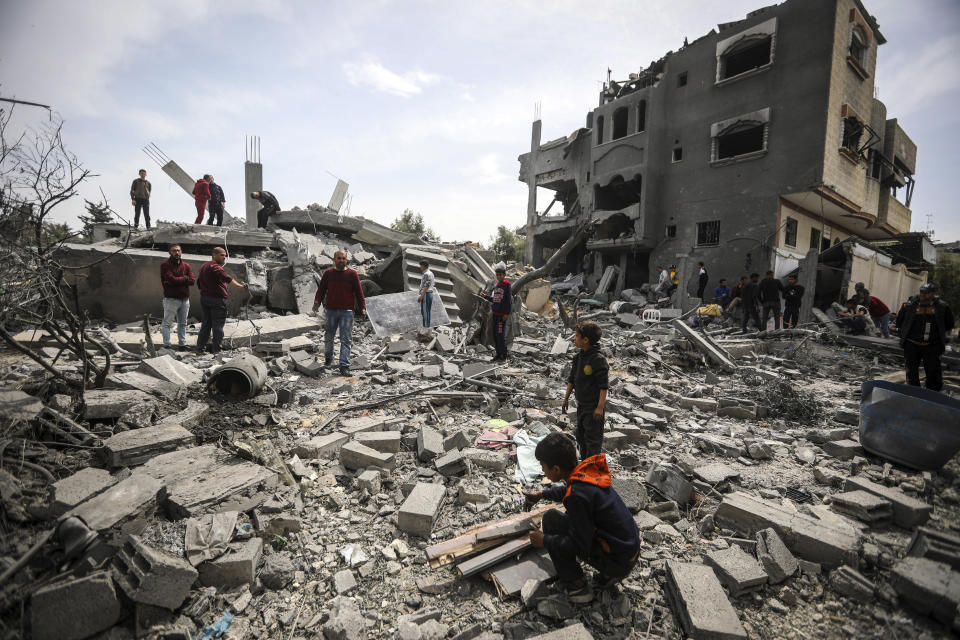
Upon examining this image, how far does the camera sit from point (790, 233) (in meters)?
15.6

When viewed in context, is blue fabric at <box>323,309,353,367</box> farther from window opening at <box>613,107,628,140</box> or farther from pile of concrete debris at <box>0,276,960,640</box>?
window opening at <box>613,107,628,140</box>

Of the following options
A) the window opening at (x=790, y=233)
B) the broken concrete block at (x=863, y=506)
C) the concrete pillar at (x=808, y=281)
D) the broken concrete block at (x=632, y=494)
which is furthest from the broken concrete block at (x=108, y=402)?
the window opening at (x=790, y=233)

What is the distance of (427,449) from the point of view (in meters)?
3.82

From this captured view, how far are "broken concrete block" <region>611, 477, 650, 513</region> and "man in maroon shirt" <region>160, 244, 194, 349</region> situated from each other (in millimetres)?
6801


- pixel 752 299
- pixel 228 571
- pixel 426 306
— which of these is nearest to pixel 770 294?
pixel 752 299

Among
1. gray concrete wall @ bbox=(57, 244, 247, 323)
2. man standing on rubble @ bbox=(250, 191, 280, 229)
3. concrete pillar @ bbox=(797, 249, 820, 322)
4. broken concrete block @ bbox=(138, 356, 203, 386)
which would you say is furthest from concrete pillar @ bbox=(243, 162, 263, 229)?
concrete pillar @ bbox=(797, 249, 820, 322)

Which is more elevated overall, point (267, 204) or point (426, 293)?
point (267, 204)

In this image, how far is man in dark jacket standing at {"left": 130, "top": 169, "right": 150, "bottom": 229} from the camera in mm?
11375

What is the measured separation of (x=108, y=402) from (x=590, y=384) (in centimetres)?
438

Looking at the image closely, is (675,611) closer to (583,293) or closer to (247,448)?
(247,448)

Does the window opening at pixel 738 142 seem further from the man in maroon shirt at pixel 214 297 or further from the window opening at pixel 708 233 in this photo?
the man in maroon shirt at pixel 214 297

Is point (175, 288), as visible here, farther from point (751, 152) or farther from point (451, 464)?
point (751, 152)

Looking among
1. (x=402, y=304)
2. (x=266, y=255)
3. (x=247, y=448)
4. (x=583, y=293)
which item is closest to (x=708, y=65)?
(x=583, y=293)

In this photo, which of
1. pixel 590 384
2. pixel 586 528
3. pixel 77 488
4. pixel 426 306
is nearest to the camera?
pixel 586 528
